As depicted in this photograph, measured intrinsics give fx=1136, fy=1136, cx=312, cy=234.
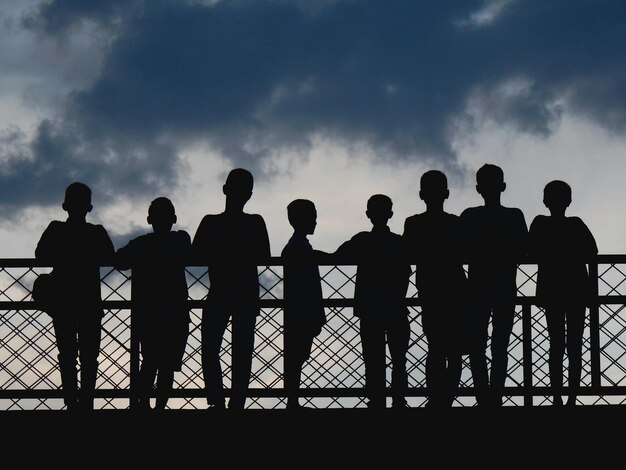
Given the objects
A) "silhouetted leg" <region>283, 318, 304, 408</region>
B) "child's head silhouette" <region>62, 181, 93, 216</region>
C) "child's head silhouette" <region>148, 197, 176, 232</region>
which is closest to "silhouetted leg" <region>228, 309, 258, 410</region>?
"silhouetted leg" <region>283, 318, 304, 408</region>

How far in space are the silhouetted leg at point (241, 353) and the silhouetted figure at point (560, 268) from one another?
2568 mm

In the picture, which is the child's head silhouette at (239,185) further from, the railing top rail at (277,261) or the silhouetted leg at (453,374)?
the silhouetted leg at (453,374)

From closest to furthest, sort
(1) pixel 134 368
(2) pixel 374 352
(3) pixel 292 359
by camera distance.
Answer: (2) pixel 374 352 < (3) pixel 292 359 < (1) pixel 134 368

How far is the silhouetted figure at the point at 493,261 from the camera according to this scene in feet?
32.0

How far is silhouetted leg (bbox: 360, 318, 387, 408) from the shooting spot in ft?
32.7

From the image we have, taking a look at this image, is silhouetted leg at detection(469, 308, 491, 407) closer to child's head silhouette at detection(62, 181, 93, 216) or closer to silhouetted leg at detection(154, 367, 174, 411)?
silhouetted leg at detection(154, 367, 174, 411)

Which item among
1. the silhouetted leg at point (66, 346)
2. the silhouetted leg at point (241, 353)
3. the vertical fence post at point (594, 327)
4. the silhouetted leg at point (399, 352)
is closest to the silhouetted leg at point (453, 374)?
the silhouetted leg at point (399, 352)

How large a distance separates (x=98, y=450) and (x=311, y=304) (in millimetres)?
2184

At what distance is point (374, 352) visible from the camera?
32.8ft

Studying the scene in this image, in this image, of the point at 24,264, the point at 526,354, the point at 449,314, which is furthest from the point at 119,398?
the point at 526,354

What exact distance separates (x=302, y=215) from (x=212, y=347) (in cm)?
139

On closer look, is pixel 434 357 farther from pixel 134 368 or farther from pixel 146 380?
pixel 134 368

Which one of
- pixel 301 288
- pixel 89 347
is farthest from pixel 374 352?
pixel 89 347

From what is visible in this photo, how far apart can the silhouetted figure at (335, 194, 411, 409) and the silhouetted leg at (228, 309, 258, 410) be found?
3.10ft
